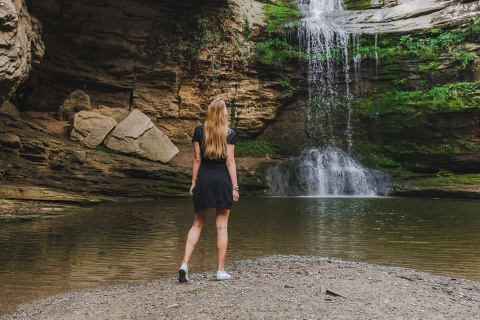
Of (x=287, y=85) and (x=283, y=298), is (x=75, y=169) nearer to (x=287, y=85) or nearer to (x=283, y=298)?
(x=287, y=85)

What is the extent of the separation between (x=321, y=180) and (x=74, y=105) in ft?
40.1

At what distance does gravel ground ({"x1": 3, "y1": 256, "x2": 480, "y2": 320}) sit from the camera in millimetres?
3309

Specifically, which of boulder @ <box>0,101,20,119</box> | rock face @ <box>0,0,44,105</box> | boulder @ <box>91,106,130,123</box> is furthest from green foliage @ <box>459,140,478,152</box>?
boulder @ <box>0,101,20,119</box>

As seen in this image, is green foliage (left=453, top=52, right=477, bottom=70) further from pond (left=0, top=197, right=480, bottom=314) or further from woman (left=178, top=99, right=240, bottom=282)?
woman (left=178, top=99, right=240, bottom=282)

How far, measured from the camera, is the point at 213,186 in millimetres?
4602

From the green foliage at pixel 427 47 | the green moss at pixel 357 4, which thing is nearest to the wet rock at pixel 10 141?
the green foliage at pixel 427 47

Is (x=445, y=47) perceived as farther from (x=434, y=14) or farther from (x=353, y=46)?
(x=353, y=46)

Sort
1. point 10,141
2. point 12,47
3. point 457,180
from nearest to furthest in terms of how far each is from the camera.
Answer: point 12,47
point 10,141
point 457,180

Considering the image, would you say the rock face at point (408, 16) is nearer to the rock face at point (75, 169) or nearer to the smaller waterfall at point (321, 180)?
the smaller waterfall at point (321, 180)

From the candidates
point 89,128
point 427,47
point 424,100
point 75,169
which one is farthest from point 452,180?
point 89,128

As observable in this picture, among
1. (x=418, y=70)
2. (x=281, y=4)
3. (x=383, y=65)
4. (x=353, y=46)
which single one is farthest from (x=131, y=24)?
(x=418, y=70)

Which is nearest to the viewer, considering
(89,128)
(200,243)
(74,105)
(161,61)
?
(200,243)

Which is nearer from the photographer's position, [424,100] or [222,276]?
[222,276]

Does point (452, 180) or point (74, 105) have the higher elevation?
point (74, 105)
